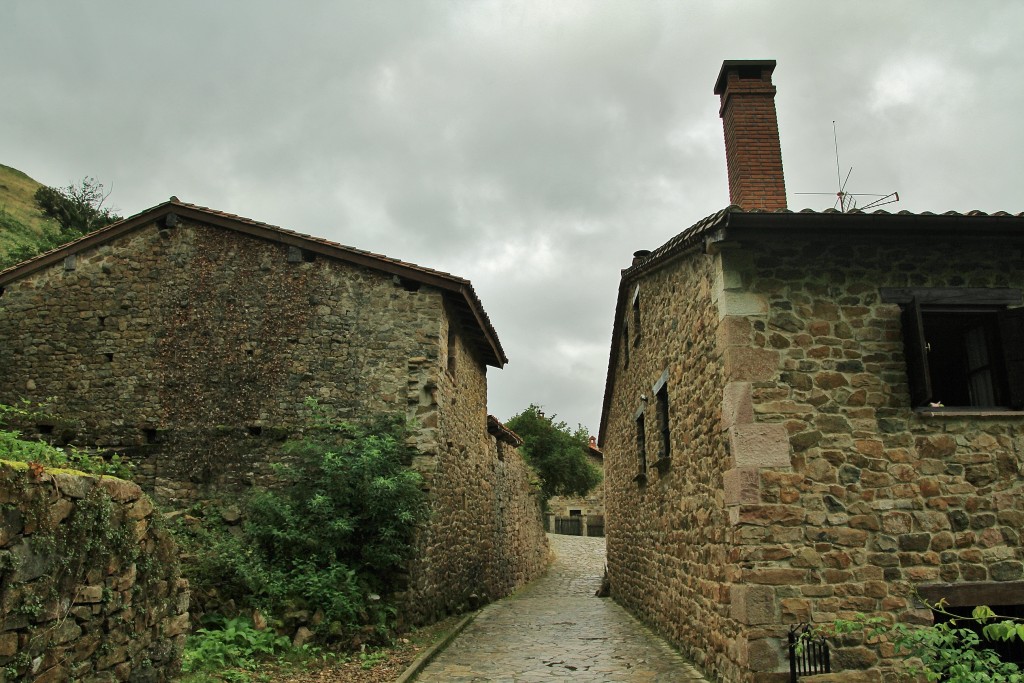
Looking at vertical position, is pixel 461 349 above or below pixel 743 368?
above

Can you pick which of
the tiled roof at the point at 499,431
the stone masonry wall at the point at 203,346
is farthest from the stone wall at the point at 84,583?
the tiled roof at the point at 499,431

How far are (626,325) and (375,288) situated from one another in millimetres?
4913

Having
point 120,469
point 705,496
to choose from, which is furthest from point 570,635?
point 120,469

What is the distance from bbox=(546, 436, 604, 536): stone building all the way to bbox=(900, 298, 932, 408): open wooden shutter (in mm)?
28955

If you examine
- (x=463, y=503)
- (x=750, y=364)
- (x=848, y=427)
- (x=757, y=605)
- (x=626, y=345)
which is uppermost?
(x=626, y=345)

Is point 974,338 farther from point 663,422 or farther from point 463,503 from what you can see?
point 463,503

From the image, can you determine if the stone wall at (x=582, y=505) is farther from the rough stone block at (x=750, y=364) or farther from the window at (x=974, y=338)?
the rough stone block at (x=750, y=364)

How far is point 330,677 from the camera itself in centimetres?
711

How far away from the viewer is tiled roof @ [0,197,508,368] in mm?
10742

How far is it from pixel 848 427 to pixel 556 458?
2681 cm

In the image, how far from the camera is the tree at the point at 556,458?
32781 millimetres

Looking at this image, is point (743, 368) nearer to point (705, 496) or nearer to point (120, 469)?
point (705, 496)

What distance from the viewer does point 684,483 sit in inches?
330

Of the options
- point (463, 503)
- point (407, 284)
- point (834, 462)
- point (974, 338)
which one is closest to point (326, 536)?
point (463, 503)
